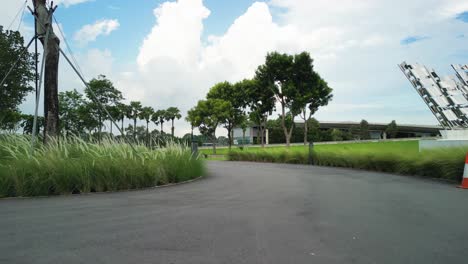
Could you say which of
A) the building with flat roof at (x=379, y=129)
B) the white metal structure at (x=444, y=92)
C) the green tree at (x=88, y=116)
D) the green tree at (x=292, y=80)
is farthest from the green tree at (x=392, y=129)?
the green tree at (x=88, y=116)

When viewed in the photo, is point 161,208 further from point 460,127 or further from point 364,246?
point 460,127

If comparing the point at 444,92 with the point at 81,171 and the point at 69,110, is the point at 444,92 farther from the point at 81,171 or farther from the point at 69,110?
the point at 69,110

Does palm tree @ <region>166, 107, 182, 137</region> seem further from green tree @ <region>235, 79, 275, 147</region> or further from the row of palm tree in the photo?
green tree @ <region>235, 79, 275, 147</region>

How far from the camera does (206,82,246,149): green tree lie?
43344 mm

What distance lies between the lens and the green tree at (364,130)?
72.4 m

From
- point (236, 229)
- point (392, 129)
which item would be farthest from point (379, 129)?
point (236, 229)

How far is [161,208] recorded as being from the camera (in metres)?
5.44

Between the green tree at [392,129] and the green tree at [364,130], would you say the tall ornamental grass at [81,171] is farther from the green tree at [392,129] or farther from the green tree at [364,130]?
the green tree at [392,129]

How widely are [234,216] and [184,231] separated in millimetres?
1054

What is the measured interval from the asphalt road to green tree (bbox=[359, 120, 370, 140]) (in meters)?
70.1

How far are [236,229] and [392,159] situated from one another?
1104 centimetres

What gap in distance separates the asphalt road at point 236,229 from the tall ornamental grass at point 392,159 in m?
3.67

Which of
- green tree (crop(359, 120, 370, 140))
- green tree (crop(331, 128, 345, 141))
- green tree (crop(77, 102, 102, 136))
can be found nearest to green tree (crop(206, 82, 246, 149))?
green tree (crop(77, 102, 102, 136))

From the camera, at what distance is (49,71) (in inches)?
389
